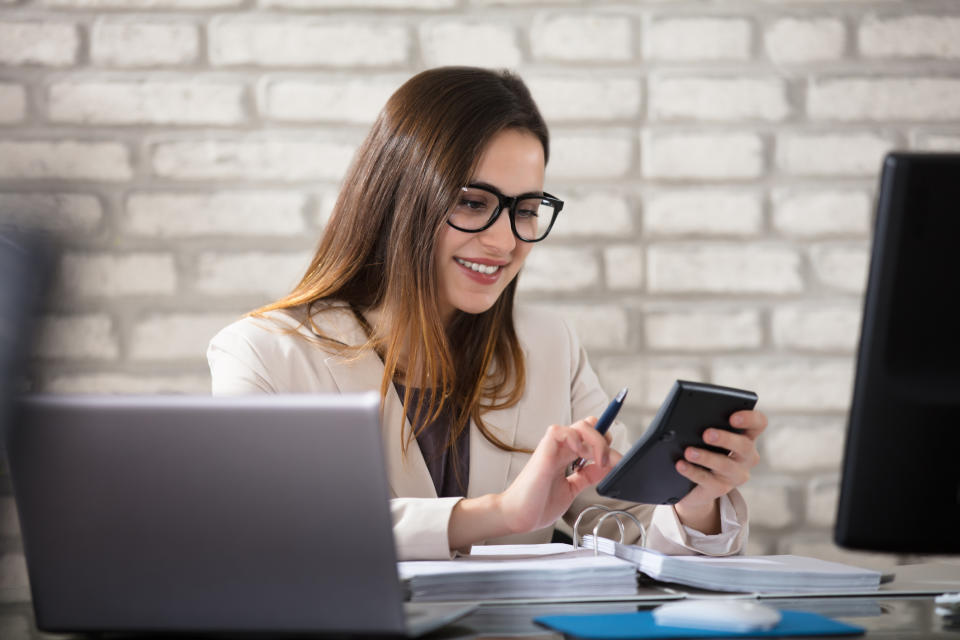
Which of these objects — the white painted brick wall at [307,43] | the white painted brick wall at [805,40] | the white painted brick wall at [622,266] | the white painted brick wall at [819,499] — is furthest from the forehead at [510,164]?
the white painted brick wall at [819,499]

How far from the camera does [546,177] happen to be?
196cm

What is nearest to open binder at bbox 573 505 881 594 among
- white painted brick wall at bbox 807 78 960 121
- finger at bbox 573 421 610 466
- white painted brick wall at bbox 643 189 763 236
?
finger at bbox 573 421 610 466

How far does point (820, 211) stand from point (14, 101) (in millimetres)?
1728

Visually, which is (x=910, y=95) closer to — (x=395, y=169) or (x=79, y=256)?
(x=395, y=169)

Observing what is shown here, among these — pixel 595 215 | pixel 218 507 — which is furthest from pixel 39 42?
pixel 218 507

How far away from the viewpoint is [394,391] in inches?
62.5

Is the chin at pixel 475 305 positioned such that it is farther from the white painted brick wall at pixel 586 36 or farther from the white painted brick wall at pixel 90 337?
the white painted brick wall at pixel 90 337

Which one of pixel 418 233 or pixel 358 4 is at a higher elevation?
pixel 358 4

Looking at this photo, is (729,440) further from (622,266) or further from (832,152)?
(832,152)

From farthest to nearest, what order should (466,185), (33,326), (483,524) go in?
1. (466,185)
2. (483,524)
3. (33,326)

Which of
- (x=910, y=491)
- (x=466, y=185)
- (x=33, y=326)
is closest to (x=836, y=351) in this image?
(x=466, y=185)

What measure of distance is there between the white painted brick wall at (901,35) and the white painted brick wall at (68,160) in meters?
1.60

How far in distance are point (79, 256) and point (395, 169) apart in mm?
770

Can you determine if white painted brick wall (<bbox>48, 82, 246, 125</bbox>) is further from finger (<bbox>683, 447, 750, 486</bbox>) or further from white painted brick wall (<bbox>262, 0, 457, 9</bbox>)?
finger (<bbox>683, 447, 750, 486</bbox>)
